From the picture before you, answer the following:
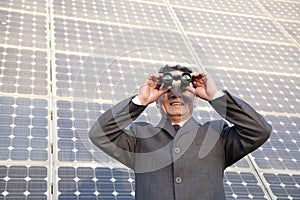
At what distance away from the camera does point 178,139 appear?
8.22ft

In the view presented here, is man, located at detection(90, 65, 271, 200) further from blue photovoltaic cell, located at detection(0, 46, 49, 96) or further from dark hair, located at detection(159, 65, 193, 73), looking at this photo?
blue photovoltaic cell, located at detection(0, 46, 49, 96)

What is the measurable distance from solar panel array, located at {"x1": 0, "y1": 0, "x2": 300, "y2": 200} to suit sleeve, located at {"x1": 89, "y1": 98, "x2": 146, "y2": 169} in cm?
12

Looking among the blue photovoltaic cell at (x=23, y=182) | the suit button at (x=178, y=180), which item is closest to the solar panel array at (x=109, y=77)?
the blue photovoltaic cell at (x=23, y=182)

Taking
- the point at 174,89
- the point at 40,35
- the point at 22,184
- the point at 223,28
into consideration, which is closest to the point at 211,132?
the point at 174,89

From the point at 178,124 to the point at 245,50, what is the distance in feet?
14.3

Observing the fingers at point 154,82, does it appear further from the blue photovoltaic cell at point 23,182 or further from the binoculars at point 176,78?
the blue photovoltaic cell at point 23,182

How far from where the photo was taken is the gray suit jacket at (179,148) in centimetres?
252

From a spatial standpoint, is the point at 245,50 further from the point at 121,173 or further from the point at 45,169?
the point at 45,169

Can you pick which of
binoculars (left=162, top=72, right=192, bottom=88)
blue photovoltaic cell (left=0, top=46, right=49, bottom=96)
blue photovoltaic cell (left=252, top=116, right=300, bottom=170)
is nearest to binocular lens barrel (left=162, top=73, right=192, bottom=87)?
binoculars (left=162, top=72, right=192, bottom=88)

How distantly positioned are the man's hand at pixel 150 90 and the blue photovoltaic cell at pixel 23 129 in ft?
5.73

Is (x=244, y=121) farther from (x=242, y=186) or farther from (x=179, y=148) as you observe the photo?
(x=242, y=186)

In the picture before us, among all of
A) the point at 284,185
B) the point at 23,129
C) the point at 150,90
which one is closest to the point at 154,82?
the point at 150,90

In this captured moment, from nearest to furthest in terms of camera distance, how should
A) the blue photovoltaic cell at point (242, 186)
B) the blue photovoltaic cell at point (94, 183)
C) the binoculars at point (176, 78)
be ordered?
1. the binoculars at point (176, 78)
2. the blue photovoltaic cell at point (94, 183)
3. the blue photovoltaic cell at point (242, 186)

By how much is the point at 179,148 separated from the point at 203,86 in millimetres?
398
